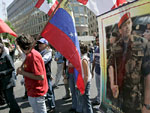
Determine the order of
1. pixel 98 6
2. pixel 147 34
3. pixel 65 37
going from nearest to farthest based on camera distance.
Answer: pixel 147 34 → pixel 98 6 → pixel 65 37

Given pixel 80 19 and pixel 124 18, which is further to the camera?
pixel 80 19

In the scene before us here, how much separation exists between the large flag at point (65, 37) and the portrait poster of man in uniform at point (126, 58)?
550 mm

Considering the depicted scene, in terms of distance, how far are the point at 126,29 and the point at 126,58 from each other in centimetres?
22

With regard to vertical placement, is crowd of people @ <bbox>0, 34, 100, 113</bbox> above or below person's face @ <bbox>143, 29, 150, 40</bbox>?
below

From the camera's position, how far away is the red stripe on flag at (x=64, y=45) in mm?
1861

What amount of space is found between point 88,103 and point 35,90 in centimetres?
112

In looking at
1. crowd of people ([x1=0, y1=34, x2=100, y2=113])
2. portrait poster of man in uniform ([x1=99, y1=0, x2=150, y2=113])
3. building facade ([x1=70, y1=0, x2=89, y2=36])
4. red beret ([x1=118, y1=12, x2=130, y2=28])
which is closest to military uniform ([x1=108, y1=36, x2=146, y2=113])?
portrait poster of man in uniform ([x1=99, y1=0, x2=150, y2=113])

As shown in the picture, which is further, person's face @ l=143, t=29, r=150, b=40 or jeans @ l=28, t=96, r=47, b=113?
jeans @ l=28, t=96, r=47, b=113

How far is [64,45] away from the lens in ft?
6.26

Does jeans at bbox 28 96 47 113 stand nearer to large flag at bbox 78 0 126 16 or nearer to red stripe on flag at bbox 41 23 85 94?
red stripe on flag at bbox 41 23 85 94

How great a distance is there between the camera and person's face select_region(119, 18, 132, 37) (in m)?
1.05

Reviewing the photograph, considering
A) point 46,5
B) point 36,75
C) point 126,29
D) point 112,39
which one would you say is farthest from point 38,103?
point 46,5

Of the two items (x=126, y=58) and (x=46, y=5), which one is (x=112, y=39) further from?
(x=46, y=5)

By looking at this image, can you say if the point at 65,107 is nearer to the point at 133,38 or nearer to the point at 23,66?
the point at 23,66
